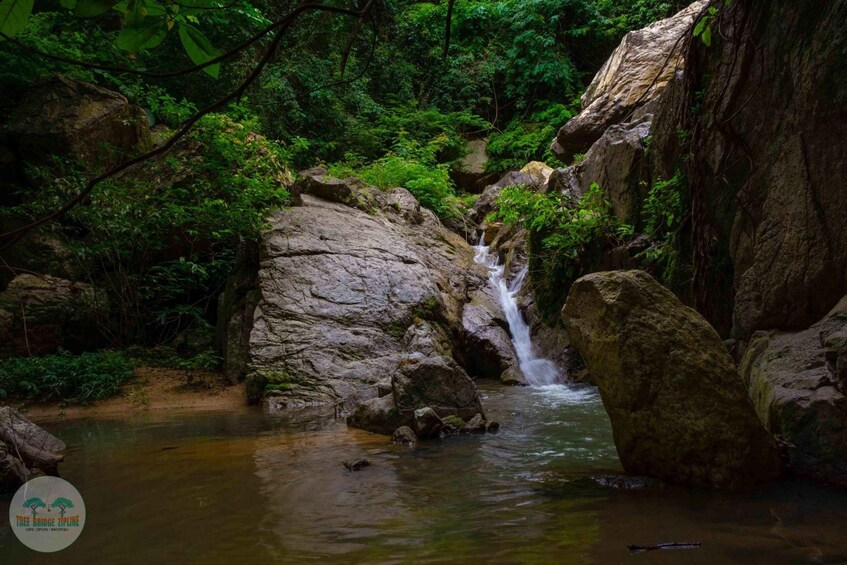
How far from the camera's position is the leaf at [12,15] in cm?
89

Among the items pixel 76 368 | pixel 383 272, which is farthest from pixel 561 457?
pixel 76 368

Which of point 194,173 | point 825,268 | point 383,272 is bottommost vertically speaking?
point 825,268

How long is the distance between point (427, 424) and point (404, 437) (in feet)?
0.83

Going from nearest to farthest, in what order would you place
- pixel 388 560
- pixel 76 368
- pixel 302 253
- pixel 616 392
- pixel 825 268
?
pixel 388 560
pixel 616 392
pixel 825 268
pixel 76 368
pixel 302 253

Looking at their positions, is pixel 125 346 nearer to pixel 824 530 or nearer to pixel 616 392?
pixel 616 392

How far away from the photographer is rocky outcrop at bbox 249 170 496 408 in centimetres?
752

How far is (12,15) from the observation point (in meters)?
0.90

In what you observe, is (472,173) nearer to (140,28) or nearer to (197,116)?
(140,28)

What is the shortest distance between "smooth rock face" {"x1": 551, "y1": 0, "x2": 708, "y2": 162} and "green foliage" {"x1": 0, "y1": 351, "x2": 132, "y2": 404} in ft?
34.0

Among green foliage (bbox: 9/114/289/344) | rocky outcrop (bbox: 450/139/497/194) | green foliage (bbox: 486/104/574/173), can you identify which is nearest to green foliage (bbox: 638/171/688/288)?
green foliage (bbox: 9/114/289/344)

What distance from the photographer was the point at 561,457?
12.8 feet

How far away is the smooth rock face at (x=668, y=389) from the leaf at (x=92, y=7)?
280 cm

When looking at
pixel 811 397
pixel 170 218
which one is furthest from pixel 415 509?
pixel 170 218

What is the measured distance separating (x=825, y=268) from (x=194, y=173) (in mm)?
9187
